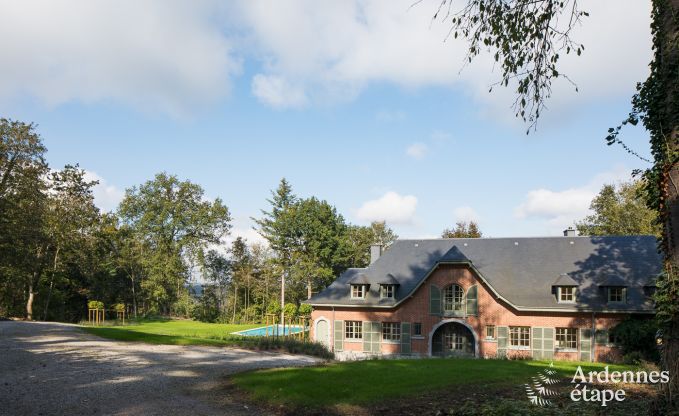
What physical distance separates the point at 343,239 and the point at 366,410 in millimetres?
43251

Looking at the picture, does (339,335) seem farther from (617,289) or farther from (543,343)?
(617,289)

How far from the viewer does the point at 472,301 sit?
27281mm

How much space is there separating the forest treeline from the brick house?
51.5 feet

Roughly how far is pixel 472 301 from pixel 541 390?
18504 millimetres

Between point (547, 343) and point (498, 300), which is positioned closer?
point (547, 343)

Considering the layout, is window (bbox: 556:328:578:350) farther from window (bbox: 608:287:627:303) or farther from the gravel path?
the gravel path

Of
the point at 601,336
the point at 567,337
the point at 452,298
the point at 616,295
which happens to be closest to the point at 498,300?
the point at 452,298

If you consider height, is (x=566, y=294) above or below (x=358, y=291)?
above

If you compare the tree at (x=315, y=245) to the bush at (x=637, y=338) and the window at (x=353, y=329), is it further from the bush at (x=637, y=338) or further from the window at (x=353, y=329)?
the bush at (x=637, y=338)

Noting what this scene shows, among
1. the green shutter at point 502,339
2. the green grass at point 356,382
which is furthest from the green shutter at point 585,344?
the green grass at point 356,382

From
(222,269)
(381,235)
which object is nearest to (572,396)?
(222,269)

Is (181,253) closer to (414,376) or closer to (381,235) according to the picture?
(381,235)

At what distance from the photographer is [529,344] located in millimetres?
26266

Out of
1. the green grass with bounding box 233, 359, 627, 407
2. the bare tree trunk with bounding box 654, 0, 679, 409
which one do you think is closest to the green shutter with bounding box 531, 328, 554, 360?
the green grass with bounding box 233, 359, 627, 407
